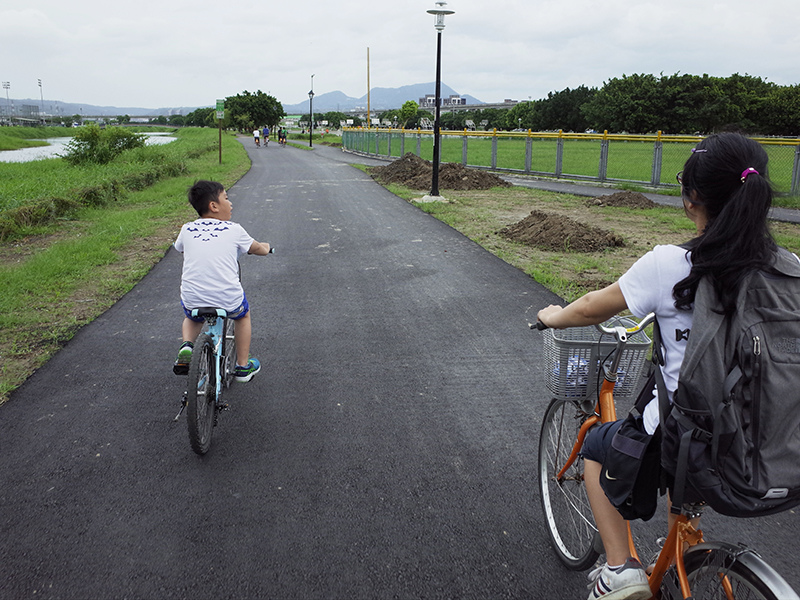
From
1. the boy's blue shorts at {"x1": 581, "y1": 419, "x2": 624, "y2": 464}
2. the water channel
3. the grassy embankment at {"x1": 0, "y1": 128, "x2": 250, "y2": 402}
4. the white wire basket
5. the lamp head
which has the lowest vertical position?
the grassy embankment at {"x1": 0, "y1": 128, "x2": 250, "y2": 402}

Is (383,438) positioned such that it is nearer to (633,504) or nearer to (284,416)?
(284,416)

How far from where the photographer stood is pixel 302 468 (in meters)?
3.65

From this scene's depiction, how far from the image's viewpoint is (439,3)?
627 inches

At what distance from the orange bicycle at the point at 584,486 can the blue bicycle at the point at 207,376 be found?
2001mm

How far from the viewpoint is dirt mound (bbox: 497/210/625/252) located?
33.3ft

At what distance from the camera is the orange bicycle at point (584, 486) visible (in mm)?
1733

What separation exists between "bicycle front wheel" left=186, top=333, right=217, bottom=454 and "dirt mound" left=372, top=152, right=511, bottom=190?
653 inches

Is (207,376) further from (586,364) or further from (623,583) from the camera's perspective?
(623,583)

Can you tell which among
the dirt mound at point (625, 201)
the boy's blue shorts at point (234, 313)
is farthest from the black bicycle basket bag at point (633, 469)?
the dirt mound at point (625, 201)

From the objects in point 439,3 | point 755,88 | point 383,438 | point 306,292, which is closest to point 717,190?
point 383,438

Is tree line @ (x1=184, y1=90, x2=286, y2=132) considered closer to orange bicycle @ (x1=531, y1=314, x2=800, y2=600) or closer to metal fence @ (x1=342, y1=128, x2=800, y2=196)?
metal fence @ (x1=342, y1=128, x2=800, y2=196)

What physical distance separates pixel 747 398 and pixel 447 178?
19.3 m

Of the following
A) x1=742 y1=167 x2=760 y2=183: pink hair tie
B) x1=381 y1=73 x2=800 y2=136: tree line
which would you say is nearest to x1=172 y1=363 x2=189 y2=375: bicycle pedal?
x1=742 y1=167 x2=760 y2=183: pink hair tie

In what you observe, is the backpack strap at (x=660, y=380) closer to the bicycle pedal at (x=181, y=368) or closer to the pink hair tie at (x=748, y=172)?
the pink hair tie at (x=748, y=172)
